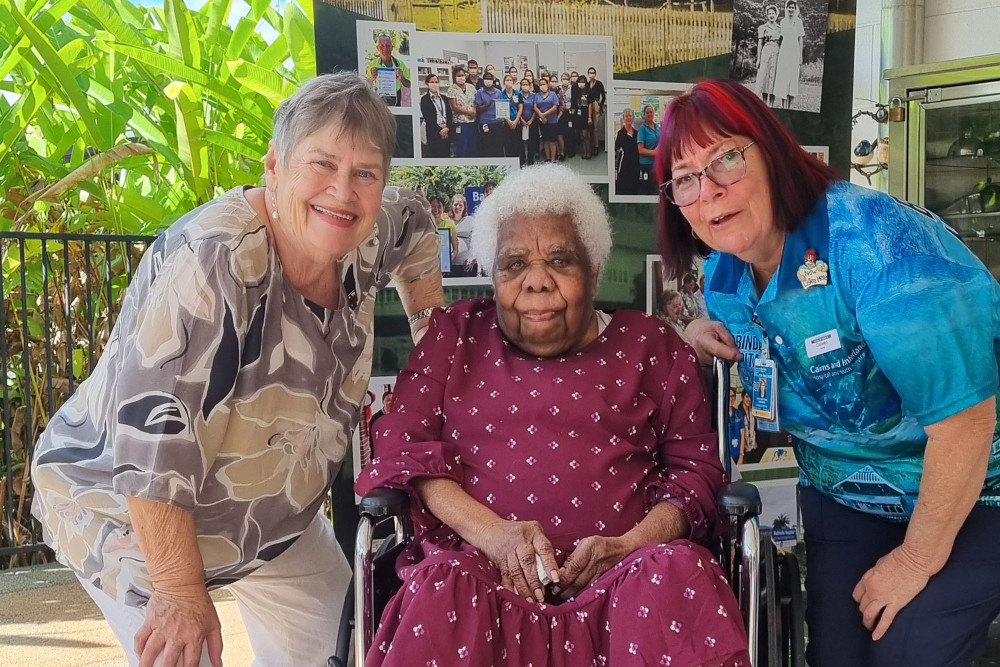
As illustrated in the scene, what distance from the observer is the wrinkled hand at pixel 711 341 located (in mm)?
2188

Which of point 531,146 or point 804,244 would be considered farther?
point 531,146

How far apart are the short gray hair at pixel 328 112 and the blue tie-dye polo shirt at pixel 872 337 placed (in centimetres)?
96

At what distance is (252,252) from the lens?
175 cm

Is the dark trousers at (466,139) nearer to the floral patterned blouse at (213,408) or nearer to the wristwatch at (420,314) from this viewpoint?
the wristwatch at (420,314)

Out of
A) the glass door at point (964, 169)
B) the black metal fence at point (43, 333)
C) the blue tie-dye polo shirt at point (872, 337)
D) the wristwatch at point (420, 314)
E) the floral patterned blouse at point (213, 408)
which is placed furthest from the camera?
the black metal fence at point (43, 333)

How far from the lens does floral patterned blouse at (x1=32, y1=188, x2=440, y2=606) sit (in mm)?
1627

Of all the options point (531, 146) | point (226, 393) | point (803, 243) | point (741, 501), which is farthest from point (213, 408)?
point (531, 146)

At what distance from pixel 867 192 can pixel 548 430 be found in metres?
0.89

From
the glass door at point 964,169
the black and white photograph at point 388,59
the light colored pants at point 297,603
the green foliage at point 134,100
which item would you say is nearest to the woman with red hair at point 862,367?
the black and white photograph at point 388,59

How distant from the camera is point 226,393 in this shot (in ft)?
5.61

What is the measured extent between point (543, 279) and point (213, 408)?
80cm

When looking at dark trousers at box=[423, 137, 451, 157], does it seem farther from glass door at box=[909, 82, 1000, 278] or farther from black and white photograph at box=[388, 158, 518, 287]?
glass door at box=[909, 82, 1000, 278]

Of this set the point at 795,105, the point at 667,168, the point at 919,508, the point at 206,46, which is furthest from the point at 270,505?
the point at 206,46

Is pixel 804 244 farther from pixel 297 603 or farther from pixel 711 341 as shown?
pixel 297 603
